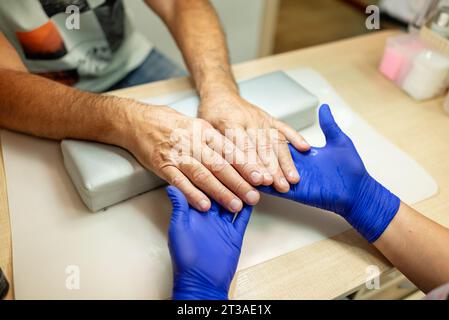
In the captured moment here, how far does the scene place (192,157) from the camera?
744mm

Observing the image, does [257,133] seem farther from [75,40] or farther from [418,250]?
[75,40]

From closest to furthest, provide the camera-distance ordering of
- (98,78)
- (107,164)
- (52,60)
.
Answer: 1. (107,164)
2. (52,60)
3. (98,78)

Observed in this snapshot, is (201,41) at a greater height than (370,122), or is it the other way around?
(201,41)

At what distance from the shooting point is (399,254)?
0.69 m

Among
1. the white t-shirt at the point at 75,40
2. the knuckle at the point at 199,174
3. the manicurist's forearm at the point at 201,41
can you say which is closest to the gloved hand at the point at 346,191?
the knuckle at the point at 199,174

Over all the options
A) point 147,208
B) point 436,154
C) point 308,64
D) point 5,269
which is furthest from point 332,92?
point 5,269

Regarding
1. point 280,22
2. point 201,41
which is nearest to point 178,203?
point 201,41

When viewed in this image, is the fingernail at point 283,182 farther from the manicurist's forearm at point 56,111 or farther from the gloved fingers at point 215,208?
the manicurist's forearm at point 56,111

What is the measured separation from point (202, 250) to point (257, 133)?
0.31m

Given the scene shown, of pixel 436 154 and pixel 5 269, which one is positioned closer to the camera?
pixel 5 269

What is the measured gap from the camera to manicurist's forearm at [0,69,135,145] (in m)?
0.78

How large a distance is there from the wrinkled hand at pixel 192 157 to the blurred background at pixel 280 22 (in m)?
1.01
